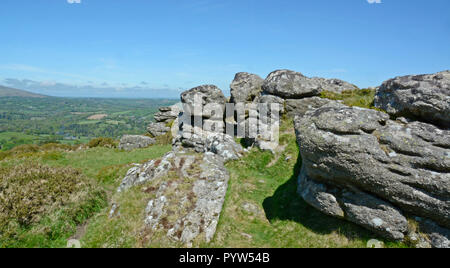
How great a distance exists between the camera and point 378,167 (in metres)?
9.34

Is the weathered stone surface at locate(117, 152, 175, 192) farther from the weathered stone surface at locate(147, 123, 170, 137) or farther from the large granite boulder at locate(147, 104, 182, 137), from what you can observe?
the large granite boulder at locate(147, 104, 182, 137)

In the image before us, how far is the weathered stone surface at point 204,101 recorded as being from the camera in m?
30.9

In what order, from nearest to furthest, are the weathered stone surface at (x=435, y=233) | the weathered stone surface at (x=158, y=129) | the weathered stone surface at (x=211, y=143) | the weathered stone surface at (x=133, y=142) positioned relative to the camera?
the weathered stone surface at (x=435, y=233) → the weathered stone surface at (x=211, y=143) → the weathered stone surface at (x=133, y=142) → the weathered stone surface at (x=158, y=129)

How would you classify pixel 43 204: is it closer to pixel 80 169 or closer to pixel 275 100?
pixel 80 169

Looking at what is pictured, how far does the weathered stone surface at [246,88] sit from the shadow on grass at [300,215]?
16.0 meters

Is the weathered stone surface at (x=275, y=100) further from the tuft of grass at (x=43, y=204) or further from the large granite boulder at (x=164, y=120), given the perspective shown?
the large granite boulder at (x=164, y=120)

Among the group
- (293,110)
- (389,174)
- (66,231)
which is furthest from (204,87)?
(389,174)

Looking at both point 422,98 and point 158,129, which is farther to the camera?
point 158,129

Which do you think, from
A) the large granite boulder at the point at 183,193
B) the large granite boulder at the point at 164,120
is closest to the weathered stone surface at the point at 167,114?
the large granite boulder at the point at 164,120

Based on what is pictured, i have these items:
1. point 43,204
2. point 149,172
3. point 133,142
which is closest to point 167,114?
point 133,142

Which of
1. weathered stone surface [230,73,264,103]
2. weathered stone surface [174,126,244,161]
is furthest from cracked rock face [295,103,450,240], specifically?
weathered stone surface [230,73,264,103]

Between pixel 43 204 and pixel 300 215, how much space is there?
14.4 metres
